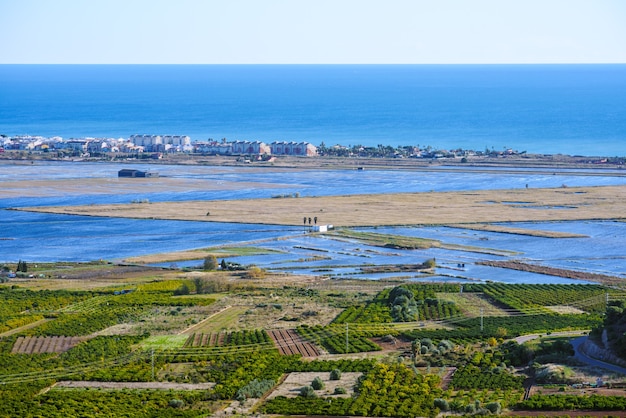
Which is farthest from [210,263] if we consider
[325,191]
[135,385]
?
[325,191]

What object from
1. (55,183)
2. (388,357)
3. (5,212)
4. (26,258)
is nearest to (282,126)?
(55,183)

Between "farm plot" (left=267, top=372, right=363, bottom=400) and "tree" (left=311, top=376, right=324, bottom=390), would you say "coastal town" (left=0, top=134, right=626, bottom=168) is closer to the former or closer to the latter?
"farm plot" (left=267, top=372, right=363, bottom=400)

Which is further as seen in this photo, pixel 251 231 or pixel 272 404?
pixel 251 231

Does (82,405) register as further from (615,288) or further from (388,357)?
(615,288)

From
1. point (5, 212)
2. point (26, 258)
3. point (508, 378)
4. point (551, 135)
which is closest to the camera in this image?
point (508, 378)

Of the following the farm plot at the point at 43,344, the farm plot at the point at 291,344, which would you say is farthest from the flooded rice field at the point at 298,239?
the farm plot at the point at 43,344

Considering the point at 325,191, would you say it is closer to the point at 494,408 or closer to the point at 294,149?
the point at 294,149
